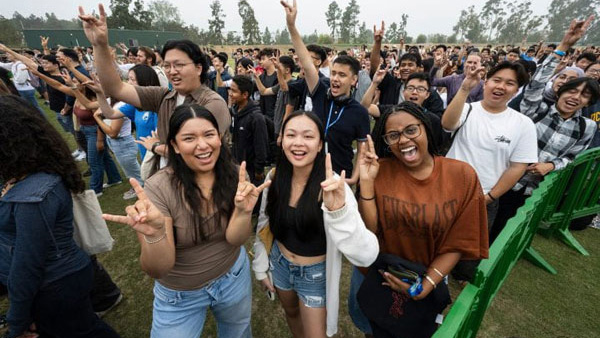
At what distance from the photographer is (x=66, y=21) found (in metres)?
116

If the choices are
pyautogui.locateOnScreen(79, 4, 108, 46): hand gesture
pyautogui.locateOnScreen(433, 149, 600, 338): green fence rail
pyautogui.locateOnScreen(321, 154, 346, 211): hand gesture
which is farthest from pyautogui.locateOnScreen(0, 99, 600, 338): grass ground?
pyautogui.locateOnScreen(79, 4, 108, 46): hand gesture

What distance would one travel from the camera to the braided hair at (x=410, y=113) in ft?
5.52

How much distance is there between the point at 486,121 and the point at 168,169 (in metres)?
2.64

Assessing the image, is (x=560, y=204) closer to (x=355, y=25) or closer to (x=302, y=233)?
(x=302, y=233)

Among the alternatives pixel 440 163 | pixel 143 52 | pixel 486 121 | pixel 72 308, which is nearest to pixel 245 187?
pixel 440 163

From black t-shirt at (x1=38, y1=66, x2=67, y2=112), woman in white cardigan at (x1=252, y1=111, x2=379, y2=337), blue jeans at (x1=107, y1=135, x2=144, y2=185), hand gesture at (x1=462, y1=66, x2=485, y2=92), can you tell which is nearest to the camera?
woman in white cardigan at (x1=252, y1=111, x2=379, y2=337)

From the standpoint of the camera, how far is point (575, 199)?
3523mm

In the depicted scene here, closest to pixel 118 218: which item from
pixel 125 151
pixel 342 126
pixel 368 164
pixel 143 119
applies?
pixel 368 164

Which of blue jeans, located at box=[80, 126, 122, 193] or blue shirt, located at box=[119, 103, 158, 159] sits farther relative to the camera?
blue jeans, located at box=[80, 126, 122, 193]

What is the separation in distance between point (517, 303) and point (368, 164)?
2577 mm

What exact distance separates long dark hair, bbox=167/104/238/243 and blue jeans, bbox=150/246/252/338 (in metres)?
0.38

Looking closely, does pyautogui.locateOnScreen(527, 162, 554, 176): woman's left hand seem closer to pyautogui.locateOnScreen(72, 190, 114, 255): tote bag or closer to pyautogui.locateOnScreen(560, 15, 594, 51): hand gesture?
pyautogui.locateOnScreen(560, 15, 594, 51): hand gesture

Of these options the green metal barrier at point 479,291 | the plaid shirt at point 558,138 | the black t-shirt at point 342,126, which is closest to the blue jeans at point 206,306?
the green metal barrier at point 479,291

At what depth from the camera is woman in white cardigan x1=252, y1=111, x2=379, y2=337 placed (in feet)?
5.99
